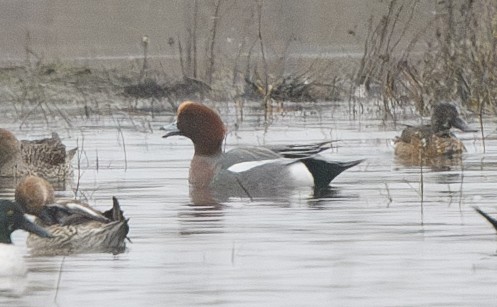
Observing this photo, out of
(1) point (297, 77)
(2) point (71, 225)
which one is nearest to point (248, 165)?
(2) point (71, 225)

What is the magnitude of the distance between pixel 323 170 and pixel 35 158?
256 centimetres

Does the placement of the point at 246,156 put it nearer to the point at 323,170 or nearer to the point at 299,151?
the point at 299,151

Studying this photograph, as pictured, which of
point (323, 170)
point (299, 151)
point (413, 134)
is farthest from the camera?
point (413, 134)

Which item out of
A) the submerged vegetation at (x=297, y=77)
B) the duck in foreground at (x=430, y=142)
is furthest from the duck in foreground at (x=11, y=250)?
the submerged vegetation at (x=297, y=77)

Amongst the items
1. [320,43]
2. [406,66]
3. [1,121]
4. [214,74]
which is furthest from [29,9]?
[406,66]

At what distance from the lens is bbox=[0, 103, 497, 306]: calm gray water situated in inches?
296

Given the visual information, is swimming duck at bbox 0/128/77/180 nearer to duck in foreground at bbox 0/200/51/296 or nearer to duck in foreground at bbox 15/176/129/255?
duck in foreground at bbox 15/176/129/255

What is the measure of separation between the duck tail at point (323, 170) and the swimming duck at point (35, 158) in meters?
2.05

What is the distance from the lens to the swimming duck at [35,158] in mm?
13492

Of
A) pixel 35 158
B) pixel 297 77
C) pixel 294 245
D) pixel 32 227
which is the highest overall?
pixel 297 77

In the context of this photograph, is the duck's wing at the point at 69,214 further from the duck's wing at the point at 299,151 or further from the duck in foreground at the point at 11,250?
the duck's wing at the point at 299,151

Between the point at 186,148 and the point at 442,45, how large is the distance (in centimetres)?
278

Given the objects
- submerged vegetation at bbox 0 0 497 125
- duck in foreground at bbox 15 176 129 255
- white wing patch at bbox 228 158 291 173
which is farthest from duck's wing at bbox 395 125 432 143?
duck in foreground at bbox 15 176 129 255

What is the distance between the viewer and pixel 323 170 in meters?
12.4
